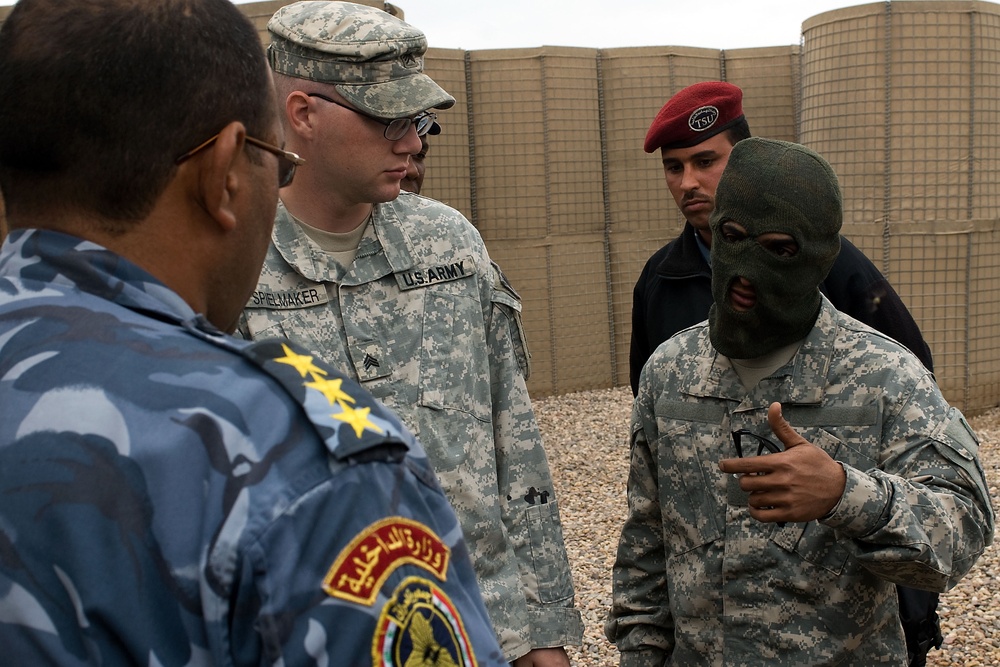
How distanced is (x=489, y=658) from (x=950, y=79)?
7.92 metres

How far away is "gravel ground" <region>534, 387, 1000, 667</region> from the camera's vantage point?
4934 mm

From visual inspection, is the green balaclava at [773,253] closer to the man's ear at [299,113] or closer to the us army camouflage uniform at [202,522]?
the man's ear at [299,113]

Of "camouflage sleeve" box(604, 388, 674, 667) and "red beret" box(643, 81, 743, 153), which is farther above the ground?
"red beret" box(643, 81, 743, 153)

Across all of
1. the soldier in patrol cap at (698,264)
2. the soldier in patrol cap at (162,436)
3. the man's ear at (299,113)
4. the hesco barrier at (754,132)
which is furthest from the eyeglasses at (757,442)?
the hesco barrier at (754,132)

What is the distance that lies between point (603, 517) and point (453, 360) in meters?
4.52

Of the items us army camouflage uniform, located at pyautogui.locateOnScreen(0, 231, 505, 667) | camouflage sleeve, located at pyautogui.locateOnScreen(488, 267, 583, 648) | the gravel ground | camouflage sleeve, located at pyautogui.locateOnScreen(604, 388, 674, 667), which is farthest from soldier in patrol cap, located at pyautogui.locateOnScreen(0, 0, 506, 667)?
the gravel ground

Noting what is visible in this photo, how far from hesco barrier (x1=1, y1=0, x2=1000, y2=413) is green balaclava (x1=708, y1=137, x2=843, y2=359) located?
18.3ft

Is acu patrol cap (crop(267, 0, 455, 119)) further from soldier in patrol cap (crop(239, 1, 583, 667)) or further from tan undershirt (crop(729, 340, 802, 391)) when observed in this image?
tan undershirt (crop(729, 340, 802, 391))

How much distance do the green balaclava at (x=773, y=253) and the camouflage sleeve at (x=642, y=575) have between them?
1.09 feet

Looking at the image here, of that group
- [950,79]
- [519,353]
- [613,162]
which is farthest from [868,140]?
[519,353]

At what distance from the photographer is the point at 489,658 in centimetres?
101

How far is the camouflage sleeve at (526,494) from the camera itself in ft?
7.95

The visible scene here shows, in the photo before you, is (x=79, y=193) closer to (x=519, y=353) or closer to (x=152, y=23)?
(x=152, y=23)

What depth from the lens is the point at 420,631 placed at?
3.08 feet
